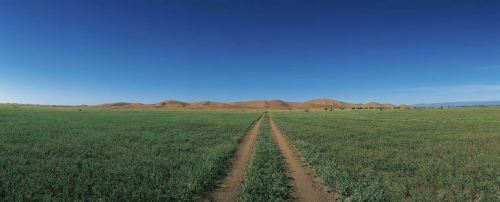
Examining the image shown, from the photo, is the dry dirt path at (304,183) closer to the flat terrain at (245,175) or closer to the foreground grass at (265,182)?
the flat terrain at (245,175)

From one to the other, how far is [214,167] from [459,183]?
9.59m

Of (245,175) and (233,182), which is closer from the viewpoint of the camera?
(233,182)

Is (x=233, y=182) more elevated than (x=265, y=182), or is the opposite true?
(x=265, y=182)

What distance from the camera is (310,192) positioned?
823cm

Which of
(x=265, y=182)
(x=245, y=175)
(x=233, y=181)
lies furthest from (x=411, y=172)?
(x=233, y=181)

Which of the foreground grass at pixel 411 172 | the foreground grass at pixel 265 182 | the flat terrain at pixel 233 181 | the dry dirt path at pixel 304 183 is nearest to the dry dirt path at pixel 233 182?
the flat terrain at pixel 233 181

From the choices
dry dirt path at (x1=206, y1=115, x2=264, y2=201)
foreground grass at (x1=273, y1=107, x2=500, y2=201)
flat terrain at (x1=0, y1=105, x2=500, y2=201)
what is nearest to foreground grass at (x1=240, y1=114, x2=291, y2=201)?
flat terrain at (x1=0, y1=105, x2=500, y2=201)

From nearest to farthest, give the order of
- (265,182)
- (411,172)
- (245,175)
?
(265,182) → (245,175) → (411,172)

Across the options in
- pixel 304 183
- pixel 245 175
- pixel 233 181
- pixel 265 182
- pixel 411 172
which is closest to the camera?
pixel 265 182

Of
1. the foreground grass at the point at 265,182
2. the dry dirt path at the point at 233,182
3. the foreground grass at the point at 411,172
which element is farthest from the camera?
the foreground grass at the point at 411,172

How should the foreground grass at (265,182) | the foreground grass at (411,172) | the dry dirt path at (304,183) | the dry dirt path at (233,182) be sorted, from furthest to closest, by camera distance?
the foreground grass at (411,172) < the dry dirt path at (304,183) < the dry dirt path at (233,182) < the foreground grass at (265,182)

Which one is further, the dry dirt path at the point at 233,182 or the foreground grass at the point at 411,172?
the foreground grass at the point at 411,172

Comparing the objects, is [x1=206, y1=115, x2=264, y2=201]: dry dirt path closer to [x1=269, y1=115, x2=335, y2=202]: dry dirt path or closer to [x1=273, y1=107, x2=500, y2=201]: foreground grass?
[x1=269, y1=115, x2=335, y2=202]: dry dirt path

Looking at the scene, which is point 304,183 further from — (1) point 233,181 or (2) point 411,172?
(2) point 411,172
